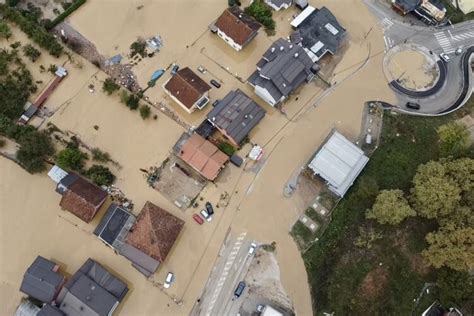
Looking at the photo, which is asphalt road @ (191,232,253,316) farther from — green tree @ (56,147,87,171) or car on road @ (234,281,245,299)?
green tree @ (56,147,87,171)

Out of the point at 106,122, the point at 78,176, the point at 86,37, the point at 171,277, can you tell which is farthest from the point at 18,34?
the point at 171,277

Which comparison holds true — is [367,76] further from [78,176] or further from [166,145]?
[78,176]

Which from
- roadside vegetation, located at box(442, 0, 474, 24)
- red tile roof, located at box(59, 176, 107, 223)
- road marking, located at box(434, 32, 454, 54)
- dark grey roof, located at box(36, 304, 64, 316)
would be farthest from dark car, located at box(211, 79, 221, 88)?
roadside vegetation, located at box(442, 0, 474, 24)

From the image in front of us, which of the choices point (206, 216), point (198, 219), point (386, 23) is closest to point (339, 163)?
point (206, 216)

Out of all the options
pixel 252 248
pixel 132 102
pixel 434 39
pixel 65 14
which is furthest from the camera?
pixel 434 39

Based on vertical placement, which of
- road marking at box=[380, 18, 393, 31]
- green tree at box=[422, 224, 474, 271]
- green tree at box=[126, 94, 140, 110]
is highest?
road marking at box=[380, 18, 393, 31]

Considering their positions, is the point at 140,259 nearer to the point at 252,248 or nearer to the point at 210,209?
the point at 210,209
